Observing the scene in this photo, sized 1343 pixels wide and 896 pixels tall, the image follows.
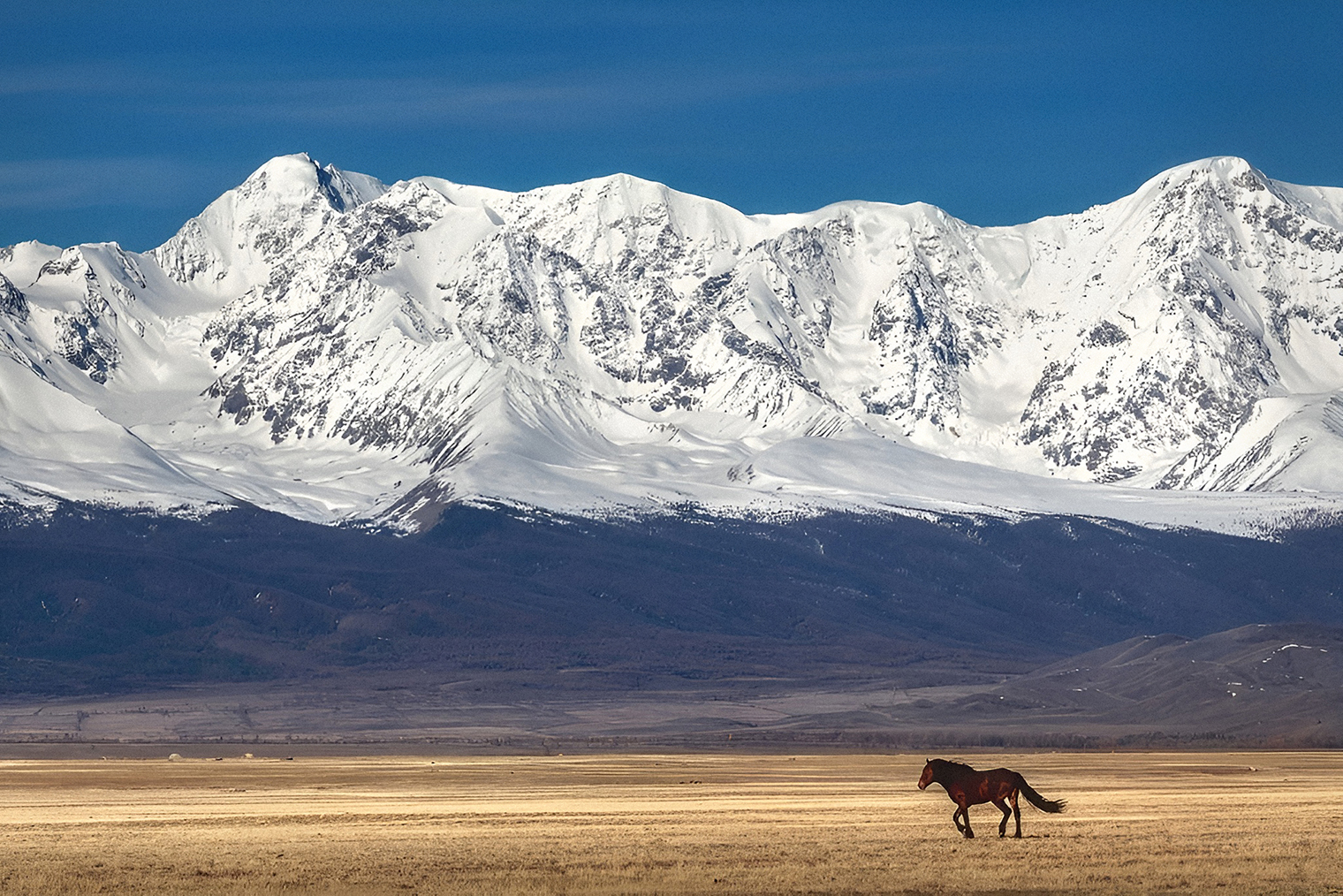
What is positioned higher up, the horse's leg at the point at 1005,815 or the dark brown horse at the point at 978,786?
the dark brown horse at the point at 978,786

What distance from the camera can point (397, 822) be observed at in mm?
93438

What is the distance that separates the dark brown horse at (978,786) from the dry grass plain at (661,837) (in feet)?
4.37

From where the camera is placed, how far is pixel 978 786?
78.9 metres

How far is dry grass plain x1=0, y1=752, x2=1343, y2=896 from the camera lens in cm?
6844

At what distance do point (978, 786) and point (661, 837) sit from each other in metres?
12.2

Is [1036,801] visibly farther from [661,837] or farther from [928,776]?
[661,837]

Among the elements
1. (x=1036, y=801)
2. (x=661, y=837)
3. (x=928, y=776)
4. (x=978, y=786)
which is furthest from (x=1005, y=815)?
(x=661, y=837)

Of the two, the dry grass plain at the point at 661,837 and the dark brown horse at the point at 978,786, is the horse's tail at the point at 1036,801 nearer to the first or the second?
the dark brown horse at the point at 978,786

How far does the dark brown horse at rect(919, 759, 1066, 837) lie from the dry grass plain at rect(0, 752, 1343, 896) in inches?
52.4

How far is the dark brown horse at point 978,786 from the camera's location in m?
78.6

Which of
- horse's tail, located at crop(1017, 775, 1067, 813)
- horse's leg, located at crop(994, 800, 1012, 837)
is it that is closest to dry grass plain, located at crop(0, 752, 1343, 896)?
horse's leg, located at crop(994, 800, 1012, 837)

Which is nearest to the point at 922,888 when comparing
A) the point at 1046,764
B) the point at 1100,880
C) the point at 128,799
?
the point at 1100,880

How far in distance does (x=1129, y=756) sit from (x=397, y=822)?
10292cm

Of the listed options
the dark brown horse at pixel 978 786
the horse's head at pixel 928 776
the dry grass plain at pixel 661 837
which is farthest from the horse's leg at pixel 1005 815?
the horse's head at pixel 928 776
